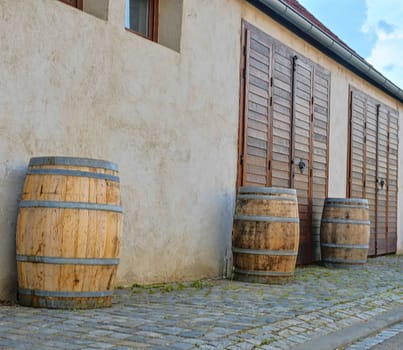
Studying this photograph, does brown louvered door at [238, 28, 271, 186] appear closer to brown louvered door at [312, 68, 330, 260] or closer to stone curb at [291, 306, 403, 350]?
brown louvered door at [312, 68, 330, 260]

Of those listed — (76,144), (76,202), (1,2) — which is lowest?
(76,202)

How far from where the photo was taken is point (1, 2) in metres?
5.19

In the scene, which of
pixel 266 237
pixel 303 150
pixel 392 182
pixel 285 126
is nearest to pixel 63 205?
pixel 266 237

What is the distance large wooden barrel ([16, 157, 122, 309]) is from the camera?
484 cm

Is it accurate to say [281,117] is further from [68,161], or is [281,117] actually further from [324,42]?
[68,161]

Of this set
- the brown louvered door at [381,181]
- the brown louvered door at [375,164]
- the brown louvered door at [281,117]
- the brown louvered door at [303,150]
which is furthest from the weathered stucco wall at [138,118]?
the brown louvered door at [381,181]

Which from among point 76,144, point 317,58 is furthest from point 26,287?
point 317,58

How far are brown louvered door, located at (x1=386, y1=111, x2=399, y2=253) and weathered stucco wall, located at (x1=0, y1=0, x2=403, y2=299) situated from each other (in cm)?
560

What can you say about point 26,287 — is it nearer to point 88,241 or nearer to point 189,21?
point 88,241

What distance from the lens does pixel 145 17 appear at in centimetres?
754

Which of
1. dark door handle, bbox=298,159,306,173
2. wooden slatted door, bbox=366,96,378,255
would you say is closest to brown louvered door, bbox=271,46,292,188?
dark door handle, bbox=298,159,306,173

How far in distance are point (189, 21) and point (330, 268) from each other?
13.8 ft

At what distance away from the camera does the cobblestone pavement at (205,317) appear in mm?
3957

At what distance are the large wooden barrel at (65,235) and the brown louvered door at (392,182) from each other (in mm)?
9742
